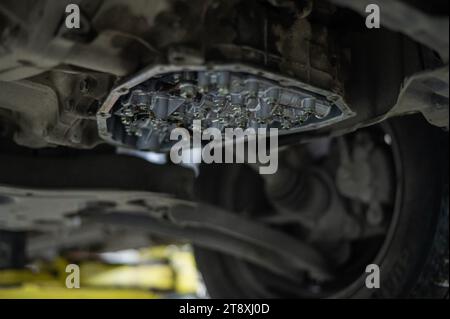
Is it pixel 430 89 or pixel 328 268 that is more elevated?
pixel 430 89

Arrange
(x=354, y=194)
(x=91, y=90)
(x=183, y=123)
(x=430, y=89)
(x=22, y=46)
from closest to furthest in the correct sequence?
(x=22, y=46) → (x=430, y=89) → (x=91, y=90) → (x=183, y=123) → (x=354, y=194)

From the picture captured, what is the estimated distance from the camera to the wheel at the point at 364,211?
1.69m

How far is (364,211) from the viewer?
2012 millimetres

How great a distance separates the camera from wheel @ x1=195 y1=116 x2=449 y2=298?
5.55 ft

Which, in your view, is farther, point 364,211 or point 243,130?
point 364,211

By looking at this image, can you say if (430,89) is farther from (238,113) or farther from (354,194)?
(354,194)

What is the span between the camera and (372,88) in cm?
142

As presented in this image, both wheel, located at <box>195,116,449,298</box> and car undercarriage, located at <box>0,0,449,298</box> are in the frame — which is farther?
wheel, located at <box>195,116,449,298</box>

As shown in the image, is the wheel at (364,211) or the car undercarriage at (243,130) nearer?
the car undercarriage at (243,130)
